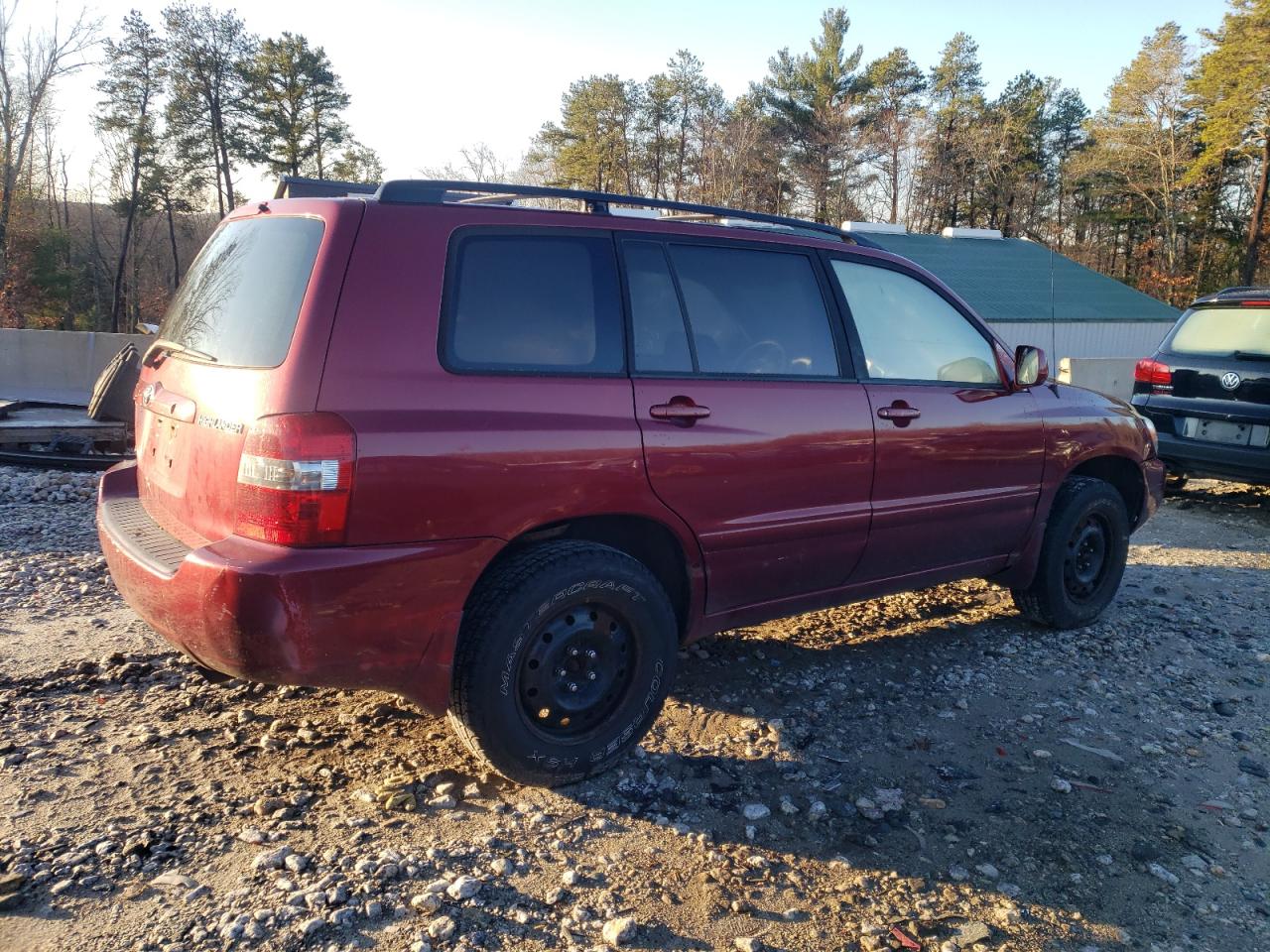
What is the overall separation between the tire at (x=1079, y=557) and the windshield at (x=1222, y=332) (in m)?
3.64

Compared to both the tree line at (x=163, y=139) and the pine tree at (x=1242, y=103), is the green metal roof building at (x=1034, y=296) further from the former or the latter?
the tree line at (x=163, y=139)

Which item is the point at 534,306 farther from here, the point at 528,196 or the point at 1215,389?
the point at 1215,389

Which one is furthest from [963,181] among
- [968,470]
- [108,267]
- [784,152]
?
[968,470]

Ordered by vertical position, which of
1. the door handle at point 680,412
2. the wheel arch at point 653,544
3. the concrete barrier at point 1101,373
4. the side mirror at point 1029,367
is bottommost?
the wheel arch at point 653,544

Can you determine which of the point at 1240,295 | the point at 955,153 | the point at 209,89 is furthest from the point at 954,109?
the point at 1240,295

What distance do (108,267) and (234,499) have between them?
50.4m

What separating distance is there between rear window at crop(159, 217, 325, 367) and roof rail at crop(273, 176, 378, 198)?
0.60 feet

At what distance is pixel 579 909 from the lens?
269 cm

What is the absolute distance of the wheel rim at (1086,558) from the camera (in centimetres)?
516

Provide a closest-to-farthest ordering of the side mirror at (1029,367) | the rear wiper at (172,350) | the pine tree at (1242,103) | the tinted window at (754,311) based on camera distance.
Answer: the rear wiper at (172,350), the tinted window at (754,311), the side mirror at (1029,367), the pine tree at (1242,103)

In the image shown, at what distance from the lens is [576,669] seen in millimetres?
3340

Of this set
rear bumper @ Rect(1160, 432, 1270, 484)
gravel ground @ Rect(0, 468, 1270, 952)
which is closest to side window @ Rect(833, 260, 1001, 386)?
gravel ground @ Rect(0, 468, 1270, 952)

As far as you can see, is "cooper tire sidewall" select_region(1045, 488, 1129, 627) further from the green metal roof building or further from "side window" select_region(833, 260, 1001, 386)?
the green metal roof building

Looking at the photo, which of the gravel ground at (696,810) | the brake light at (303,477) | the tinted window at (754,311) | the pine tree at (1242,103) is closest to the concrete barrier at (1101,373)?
the gravel ground at (696,810)
